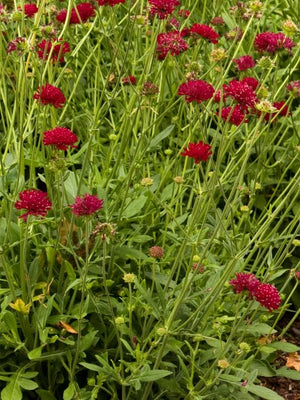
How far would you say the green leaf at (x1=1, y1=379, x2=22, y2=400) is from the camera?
206 centimetres

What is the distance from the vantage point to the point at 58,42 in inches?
87.9

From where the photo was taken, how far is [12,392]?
2.07m

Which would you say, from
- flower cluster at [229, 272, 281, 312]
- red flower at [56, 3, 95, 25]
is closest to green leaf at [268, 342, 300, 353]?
flower cluster at [229, 272, 281, 312]

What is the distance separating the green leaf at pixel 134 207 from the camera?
7.81ft

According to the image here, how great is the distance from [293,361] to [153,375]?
95 centimetres

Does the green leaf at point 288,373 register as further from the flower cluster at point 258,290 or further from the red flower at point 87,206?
the red flower at point 87,206

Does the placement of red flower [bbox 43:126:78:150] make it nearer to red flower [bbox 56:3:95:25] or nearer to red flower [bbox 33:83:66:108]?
red flower [bbox 33:83:66:108]

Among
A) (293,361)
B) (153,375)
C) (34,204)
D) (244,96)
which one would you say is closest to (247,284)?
(153,375)

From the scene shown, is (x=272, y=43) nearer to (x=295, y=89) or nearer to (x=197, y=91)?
(x=295, y=89)

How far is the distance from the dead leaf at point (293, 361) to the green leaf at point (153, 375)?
35.1 inches

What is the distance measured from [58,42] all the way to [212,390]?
1120 millimetres

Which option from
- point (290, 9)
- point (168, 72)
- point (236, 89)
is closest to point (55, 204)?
point (236, 89)

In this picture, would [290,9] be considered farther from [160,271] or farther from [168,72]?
[160,271]

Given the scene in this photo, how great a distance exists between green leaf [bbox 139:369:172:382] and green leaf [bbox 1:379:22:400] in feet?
1.11
